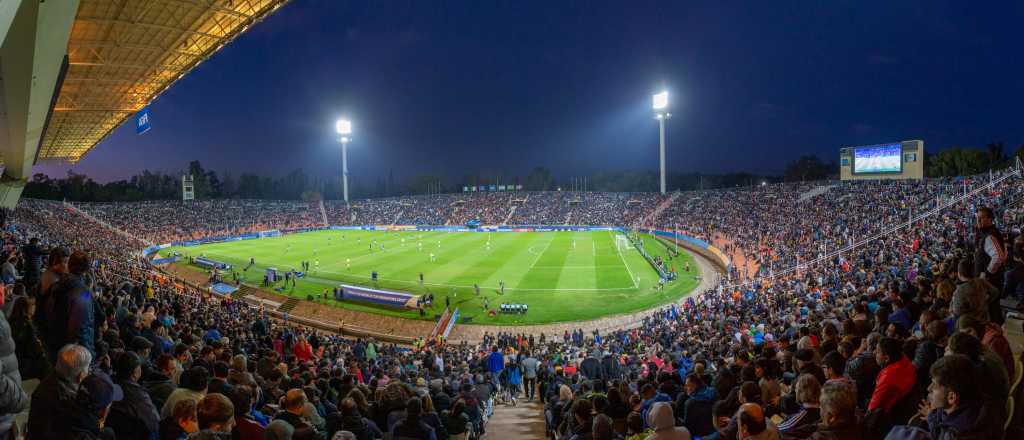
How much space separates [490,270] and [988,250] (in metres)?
37.9

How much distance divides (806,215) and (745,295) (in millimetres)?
24351

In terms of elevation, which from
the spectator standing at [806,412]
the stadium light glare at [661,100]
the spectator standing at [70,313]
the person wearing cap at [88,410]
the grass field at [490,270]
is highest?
the stadium light glare at [661,100]

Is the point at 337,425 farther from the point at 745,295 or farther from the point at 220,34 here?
the point at 745,295

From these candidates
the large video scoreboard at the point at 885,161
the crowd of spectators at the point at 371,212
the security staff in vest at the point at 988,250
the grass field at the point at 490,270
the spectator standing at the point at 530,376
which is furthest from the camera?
the crowd of spectators at the point at 371,212

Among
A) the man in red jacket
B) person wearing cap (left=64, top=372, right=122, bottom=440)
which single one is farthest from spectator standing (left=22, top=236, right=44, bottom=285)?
the man in red jacket

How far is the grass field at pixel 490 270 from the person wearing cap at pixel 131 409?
25252 mm

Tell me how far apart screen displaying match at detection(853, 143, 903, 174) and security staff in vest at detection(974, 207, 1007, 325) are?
47652mm

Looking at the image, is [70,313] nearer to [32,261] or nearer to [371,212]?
[32,261]

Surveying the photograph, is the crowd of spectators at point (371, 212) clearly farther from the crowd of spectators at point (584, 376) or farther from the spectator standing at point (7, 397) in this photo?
the spectator standing at point (7, 397)

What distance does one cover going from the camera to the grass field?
32031mm

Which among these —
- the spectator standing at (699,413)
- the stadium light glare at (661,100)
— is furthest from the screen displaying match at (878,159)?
the spectator standing at (699,413)

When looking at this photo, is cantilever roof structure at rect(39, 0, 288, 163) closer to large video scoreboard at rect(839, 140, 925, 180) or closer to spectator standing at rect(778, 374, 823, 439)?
spectator standing at rect(778, 374, 823, 439)

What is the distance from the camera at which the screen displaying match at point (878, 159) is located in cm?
4575

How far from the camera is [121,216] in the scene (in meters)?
75.2
